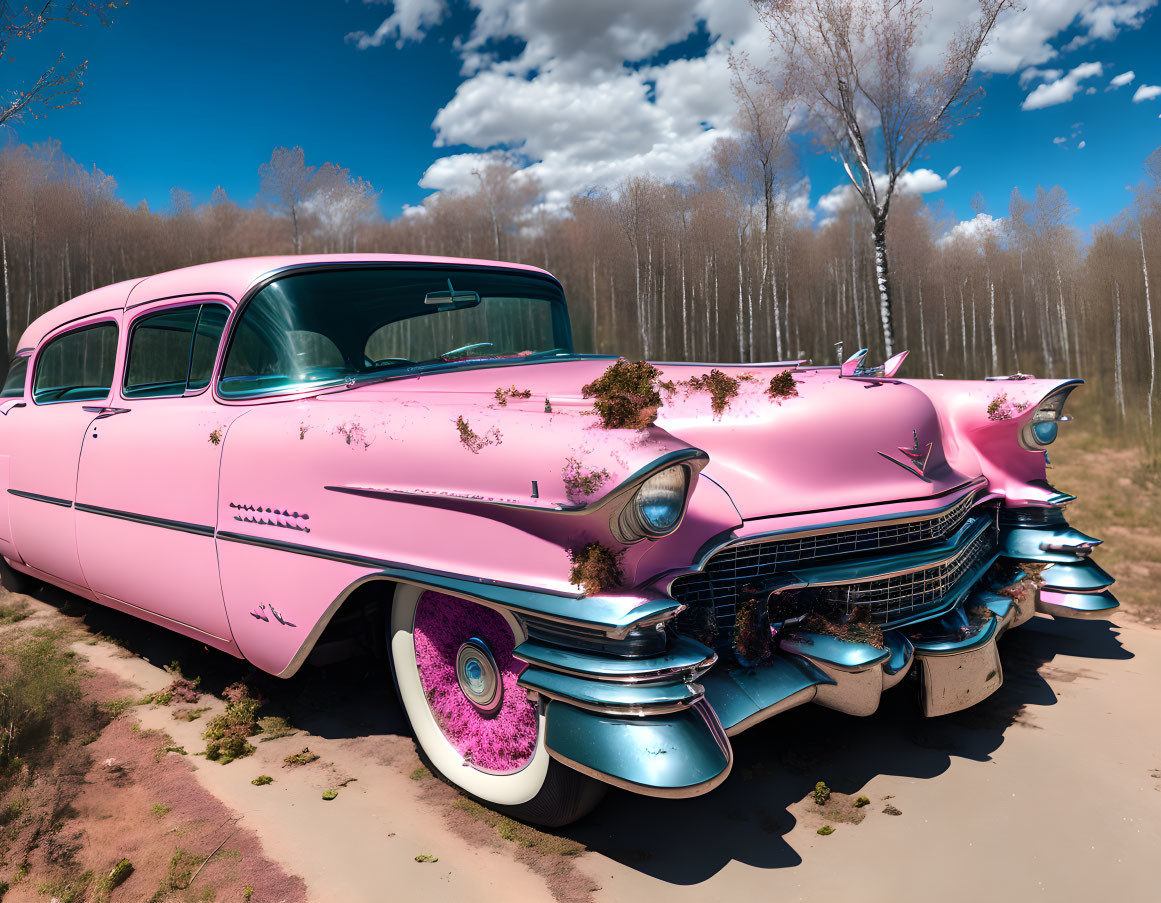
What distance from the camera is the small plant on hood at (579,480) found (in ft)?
5.03

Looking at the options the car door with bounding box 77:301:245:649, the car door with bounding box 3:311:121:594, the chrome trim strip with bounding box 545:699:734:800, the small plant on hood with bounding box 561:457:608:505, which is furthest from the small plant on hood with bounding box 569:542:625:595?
the car door with bounding box 3:311:121:594

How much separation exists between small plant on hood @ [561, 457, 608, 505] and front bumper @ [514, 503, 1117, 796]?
0.36 metres

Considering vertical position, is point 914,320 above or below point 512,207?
below

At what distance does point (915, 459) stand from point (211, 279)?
2.62 metres

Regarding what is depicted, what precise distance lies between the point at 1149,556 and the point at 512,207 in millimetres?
18392

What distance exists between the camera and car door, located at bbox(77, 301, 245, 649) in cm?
244

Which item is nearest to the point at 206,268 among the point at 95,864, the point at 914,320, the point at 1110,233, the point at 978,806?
the point at 95,864

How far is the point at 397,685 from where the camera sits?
225cm

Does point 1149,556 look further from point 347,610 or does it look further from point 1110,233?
point 1110,233

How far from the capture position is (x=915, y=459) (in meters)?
2.33

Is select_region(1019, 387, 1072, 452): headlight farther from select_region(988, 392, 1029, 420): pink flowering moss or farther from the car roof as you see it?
the car roof

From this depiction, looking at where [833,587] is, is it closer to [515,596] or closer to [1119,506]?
[515,596]

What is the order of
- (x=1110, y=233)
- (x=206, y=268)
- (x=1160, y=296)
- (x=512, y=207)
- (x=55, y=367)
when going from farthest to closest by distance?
(x=512, y=207) → (x=1110, y=233) → (x=1160, y=296) → (x=55, y=367) → (x=206, y=268)

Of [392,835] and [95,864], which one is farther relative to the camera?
[392,835]
